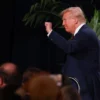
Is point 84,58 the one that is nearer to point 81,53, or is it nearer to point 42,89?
point 81,53

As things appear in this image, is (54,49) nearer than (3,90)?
No

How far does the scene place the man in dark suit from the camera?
4.89 metres

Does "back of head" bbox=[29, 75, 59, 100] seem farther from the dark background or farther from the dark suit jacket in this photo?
the dark background

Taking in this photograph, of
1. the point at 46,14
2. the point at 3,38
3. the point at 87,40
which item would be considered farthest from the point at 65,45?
the point at 3,38

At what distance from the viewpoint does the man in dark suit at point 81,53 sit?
4.89 meters

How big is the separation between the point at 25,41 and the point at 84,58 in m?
2.94

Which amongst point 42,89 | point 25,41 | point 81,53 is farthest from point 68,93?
point 25,41

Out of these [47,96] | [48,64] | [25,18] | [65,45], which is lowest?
[48,64]

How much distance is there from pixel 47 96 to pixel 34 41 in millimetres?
4935

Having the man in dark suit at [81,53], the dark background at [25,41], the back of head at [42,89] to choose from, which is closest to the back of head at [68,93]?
the back of head at [42,89]

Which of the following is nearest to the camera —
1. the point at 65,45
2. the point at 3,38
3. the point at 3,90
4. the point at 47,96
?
the point at 47,96

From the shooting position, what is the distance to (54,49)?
25.7ft

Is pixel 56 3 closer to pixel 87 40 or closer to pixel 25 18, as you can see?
pixel 25 18

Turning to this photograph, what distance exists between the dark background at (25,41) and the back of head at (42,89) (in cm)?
474
